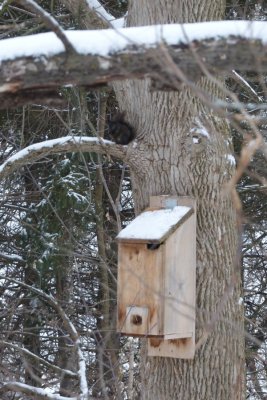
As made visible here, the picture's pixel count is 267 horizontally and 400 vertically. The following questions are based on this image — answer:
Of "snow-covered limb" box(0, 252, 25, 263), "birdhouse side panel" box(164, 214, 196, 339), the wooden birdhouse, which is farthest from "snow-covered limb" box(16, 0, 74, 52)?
"snow-covered limb" box(0, 252, 25, 263)

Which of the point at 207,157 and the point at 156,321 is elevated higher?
the point at 207,157

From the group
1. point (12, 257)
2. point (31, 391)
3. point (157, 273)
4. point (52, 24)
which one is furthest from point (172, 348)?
point (12, 257)

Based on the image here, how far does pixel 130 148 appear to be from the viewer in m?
4.66

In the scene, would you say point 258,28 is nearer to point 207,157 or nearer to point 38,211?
point 207,157

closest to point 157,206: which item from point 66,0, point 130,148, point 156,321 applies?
point 130,148

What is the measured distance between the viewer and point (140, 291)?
13.7 feet

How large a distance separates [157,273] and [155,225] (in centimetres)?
27

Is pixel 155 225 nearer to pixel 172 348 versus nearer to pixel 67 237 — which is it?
pixel 172 348

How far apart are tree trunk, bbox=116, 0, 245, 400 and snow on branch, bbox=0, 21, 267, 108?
208 cm

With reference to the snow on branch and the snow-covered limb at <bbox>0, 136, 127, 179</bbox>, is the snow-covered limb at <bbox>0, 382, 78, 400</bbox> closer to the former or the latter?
the snow-covered limb at <bbox>0, 136, 127, 179</bbox>

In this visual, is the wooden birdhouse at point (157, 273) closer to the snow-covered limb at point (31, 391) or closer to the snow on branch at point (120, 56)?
the snow-covered limb at point (31, 391)

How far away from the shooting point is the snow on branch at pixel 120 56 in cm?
238

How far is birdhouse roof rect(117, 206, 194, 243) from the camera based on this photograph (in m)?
4.18

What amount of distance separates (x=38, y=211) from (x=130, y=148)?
3.54 m
